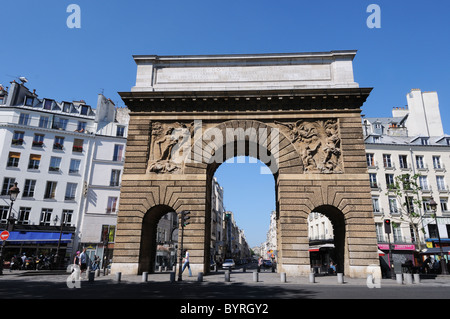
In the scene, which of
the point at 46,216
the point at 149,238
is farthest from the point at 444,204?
the point at 46,216

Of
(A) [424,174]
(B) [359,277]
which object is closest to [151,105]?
(B) [359,277]

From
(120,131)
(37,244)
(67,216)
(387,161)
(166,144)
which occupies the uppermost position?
(120,131)

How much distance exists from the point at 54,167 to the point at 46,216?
568cm

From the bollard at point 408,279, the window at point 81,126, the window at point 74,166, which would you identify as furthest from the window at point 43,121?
the bollard at point 408,279

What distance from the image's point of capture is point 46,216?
115ft

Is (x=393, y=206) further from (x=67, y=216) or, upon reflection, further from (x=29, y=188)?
(x=29, y=188)

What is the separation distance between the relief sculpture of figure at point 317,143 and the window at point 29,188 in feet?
95.8

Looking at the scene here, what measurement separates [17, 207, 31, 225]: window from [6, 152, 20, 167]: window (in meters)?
5.17

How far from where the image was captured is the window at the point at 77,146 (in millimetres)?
38156

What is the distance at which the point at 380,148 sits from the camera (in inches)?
1634

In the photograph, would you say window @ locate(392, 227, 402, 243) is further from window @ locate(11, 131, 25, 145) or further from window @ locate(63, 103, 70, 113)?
window @ locate(11, 131, 25, 145)

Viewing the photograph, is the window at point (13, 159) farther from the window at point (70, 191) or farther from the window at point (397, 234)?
the window at point (397, 234)
